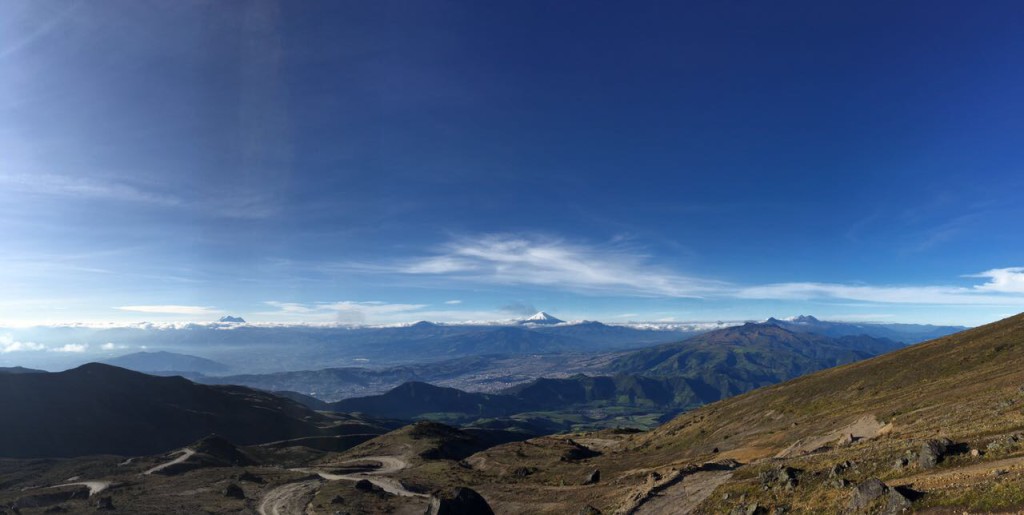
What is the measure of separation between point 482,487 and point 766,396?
204ft

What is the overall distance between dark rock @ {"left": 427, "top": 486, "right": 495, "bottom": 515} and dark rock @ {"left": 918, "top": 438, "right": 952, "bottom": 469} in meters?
39.0

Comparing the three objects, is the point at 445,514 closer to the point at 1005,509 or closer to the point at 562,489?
the point at 562,489

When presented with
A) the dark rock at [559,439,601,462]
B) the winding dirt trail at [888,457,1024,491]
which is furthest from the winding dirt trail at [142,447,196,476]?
the winding dirt trail at [888,457,1024,491]

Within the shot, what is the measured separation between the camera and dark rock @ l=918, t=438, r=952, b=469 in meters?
30.2

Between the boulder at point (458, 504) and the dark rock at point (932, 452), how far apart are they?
39026 mm

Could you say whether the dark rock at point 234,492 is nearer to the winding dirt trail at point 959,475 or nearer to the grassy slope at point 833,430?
the grassy slope at point 833,430

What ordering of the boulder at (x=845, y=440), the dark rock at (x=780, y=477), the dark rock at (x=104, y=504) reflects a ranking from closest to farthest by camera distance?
the dark rock at (x=780, y=477)
the boulder at (x=845, y=440)
the dark rock at (x=104, y=504)

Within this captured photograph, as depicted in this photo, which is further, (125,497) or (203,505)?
(125,497)

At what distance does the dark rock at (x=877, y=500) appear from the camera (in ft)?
81.6

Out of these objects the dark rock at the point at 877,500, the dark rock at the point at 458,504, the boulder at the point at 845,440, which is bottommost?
the dark rock at the point at 458,504

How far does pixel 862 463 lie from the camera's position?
1350 inches

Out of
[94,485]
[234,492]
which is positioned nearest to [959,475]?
[234,492]

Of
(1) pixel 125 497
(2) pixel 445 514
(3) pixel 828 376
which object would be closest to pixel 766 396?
(3) pixel 828 376

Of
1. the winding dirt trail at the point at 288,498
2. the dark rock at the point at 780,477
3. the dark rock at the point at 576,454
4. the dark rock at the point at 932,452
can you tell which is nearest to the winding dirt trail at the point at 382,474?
the winding dirt trail at the point at 288,498
